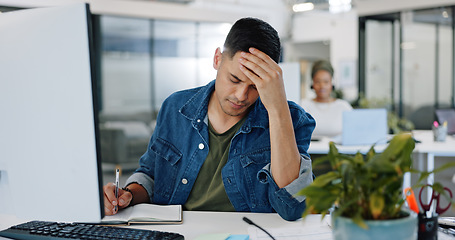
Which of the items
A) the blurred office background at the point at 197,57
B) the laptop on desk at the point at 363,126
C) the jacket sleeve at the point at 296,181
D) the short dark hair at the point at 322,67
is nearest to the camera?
the jacket sleeve at the point at 296,181

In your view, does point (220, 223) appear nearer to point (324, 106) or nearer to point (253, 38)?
point (253, 38)

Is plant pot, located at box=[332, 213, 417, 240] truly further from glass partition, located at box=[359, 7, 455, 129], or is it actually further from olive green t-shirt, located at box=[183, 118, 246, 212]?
glass partition, located at box=[359, 7, 455, 129]

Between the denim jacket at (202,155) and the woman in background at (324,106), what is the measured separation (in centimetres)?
280

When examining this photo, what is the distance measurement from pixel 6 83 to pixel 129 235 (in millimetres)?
479

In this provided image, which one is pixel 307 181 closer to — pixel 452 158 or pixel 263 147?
pixel 263 147

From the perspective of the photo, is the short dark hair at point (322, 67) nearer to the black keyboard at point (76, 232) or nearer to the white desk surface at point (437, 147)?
the white desk surface at point (437, 147)

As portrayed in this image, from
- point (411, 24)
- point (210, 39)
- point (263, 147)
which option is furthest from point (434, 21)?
point (263, 147)

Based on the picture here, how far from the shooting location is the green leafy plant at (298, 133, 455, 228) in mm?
856

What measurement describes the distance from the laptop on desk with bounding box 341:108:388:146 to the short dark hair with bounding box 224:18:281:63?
221 cm

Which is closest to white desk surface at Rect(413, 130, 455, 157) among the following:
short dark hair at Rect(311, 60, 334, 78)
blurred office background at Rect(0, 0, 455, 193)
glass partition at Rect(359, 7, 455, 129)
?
short dark hair at Rect(311, 60, 334, 78)

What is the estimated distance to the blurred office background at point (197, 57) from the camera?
23.5 feet

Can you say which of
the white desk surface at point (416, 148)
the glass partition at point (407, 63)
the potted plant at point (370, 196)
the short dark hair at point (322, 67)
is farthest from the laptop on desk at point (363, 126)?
the glass partition at point (407, 63)

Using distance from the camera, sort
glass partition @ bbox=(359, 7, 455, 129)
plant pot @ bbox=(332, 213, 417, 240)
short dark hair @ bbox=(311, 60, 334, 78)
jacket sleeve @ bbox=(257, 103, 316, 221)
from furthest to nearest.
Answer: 1. glass partition @ bbox=(359, 7, 455, 129)
2. short dark hair @ bbox=(311, 60, 334, 78)
3. jacket sleeve @ bbox=(257, 103, 316, 221)
4. plant pot @ bbox=(332, 213, 417, 240)

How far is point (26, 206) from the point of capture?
1.09 m
